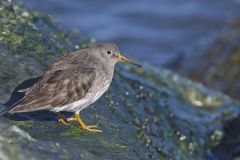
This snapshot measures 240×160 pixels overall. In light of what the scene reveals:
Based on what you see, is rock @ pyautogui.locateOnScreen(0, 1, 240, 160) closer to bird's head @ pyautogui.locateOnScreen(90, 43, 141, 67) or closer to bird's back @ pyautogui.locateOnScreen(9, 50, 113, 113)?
bird's back @ pyautogui.locateOnScreen(9, 50, 113, 113)

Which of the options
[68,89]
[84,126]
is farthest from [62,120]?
[68,89]

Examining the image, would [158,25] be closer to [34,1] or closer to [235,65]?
[34,1]

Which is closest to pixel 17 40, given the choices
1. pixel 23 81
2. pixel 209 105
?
pixel 23 81

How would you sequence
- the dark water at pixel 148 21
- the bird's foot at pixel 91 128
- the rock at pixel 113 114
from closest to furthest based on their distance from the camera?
the rock at pixel 113 114 → the bird's foot at pixel 91 128 → the dark water at pixel 148 21

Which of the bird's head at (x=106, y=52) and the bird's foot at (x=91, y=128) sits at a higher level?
the bird's head at (x=106, y=52)

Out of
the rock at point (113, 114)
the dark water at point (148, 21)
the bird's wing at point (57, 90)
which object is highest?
the bird's wing at point (57, 90)

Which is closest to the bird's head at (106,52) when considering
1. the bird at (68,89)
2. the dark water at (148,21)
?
the bird at (68,89)

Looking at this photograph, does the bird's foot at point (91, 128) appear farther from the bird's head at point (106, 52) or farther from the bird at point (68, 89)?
the bird's head at point (106, 52)

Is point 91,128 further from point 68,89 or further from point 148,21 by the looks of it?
point 148,21
